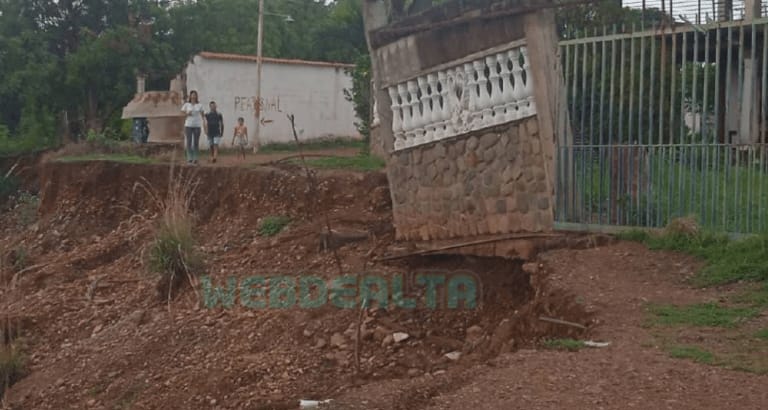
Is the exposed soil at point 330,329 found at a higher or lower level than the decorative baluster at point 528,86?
lower

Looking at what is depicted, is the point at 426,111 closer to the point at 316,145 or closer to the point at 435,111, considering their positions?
the point at 435,111

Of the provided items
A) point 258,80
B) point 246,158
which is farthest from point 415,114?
point 258,80

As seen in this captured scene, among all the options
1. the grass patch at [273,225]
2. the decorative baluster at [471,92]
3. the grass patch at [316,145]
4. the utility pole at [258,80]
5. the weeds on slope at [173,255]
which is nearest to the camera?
the decorative baluster at [471,92]

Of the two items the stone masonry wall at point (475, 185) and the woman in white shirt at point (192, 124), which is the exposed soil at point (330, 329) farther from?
the woman in white shirt at point (192, 124)

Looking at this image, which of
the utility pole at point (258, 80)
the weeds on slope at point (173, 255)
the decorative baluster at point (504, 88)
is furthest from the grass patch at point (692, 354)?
the utility pole at point (258, 80)

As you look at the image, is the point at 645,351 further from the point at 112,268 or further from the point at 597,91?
the point at 112,268

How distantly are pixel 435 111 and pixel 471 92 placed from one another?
0.53 metres

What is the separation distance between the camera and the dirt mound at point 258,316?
748cm

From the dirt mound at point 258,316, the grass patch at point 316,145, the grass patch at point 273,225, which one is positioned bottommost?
the dirt mound at point 258,316

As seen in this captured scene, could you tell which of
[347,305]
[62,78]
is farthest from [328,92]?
[347,305]

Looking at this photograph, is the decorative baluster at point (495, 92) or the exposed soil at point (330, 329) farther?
the decorative baluster at point (495, 92)

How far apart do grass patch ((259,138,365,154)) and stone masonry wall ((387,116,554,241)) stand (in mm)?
14168

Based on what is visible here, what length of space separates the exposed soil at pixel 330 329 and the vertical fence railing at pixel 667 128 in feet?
1.68

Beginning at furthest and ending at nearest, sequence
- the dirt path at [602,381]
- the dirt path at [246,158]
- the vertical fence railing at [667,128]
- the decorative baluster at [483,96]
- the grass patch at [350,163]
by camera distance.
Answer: the dirt path at [246,158] → the grass patch at [350,163] → the decorative baluster at [483,96] → the vertical fence railing at [667,128] → the dirt path at [602,381]
